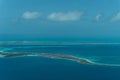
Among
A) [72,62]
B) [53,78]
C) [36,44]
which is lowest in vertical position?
[53,78]

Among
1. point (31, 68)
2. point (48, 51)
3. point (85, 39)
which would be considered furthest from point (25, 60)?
point (85, 39)

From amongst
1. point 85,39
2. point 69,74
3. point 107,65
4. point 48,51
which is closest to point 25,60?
point 48,51

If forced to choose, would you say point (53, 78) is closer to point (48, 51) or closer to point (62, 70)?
point (62, 70)

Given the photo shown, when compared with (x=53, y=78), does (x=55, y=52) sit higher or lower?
higher

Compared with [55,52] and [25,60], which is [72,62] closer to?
[55,52]

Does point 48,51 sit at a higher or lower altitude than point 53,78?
higher
